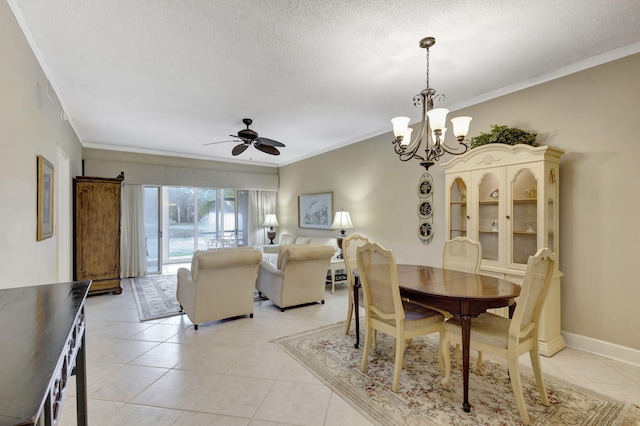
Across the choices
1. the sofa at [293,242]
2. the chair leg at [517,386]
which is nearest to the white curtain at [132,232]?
the sofa at [293,242]

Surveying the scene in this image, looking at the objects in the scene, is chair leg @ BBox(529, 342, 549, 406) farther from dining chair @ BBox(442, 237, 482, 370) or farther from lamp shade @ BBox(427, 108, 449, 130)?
lamp shade @ BBox(427, 108, 449, 130)

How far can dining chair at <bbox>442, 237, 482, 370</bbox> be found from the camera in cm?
293

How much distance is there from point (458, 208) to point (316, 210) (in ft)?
11.2

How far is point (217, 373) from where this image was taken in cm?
246

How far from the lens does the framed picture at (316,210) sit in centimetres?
620

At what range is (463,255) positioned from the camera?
9.99 feet

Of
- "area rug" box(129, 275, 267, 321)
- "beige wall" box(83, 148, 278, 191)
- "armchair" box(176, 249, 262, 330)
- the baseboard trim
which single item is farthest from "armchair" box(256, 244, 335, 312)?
"beige wall" box(83, 148, 278, 191)

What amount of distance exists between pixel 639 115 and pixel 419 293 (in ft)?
7.90

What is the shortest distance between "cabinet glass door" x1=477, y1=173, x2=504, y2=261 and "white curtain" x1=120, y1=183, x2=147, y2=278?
20.2 ft

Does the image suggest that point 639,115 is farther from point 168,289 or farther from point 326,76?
point 168,289

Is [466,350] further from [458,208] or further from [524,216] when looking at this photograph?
[458,208]

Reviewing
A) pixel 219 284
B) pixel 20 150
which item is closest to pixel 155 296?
pixel 219 284

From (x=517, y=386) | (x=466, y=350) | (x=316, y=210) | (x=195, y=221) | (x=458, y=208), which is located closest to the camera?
(x=517, y=386)

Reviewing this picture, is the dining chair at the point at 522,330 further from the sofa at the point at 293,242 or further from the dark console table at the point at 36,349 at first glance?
the sofa at the point at 293,242
